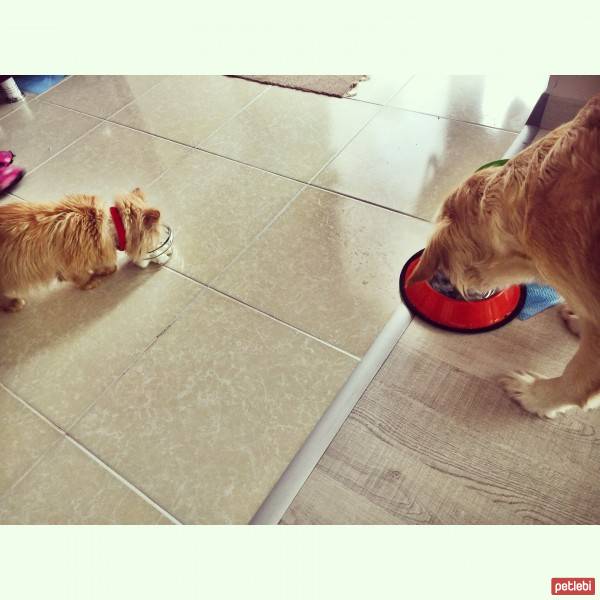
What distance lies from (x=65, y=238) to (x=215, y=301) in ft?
1.79

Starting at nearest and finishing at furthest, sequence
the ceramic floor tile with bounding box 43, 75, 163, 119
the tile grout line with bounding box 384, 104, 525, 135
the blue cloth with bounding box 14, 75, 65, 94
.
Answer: the tile grout line with bounding box 384, 104, 525, 135 → the ceramic floor tile with bounding box 43, 75, 163, 119 → the blue cloth with bounding box 14, 75, 65, 94

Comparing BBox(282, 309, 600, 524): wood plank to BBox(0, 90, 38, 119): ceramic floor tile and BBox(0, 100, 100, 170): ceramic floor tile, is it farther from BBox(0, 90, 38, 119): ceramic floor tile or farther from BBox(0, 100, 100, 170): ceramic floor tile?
BBox(0, 90, 38, 119): ceramic floor tile

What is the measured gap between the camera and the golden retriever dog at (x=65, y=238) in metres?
1.57

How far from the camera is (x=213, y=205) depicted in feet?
6.79

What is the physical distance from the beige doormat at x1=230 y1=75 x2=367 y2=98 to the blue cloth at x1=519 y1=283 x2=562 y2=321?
59.8 inches

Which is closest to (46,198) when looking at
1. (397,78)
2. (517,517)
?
(397,78)

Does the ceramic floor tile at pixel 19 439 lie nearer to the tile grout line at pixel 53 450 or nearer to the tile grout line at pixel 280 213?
the tile grout line at pixel 53 450

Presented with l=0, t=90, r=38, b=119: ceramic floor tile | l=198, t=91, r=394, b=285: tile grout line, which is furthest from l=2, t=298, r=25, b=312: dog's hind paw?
l=0, t=90, r=38, b=119: ceramic floor tile

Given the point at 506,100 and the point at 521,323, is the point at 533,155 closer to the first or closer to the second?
the point at 521,323

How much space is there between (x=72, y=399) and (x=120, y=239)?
0.57m

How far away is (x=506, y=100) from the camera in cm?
235

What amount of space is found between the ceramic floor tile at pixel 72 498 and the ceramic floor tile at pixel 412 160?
1.42 meters

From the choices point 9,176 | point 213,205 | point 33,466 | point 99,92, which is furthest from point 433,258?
point 99,92

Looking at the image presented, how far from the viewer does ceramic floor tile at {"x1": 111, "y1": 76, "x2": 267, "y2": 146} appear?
8.13 ft
